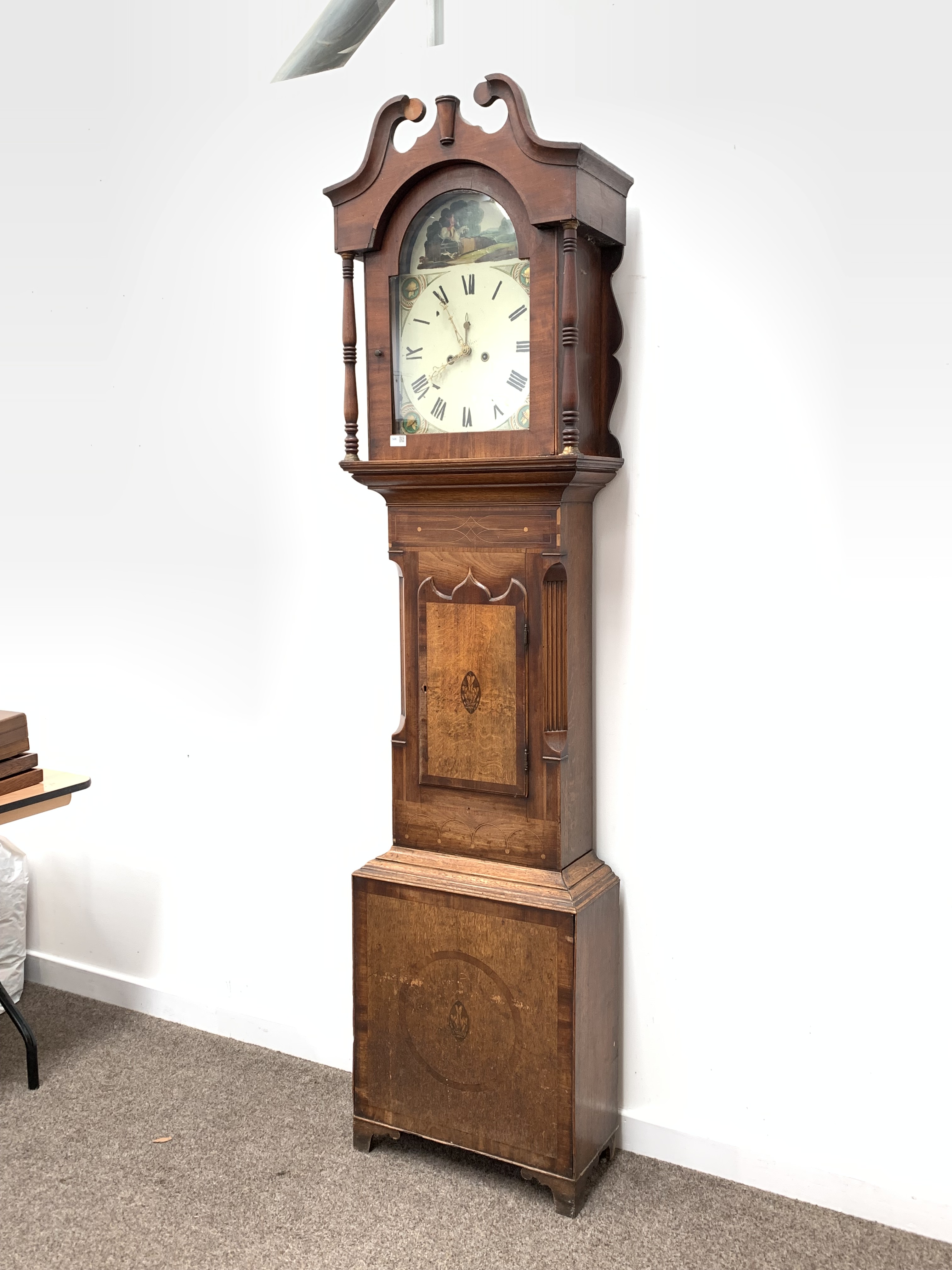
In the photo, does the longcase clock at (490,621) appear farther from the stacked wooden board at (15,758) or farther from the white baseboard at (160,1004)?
the stacked wooden board at (15,758)

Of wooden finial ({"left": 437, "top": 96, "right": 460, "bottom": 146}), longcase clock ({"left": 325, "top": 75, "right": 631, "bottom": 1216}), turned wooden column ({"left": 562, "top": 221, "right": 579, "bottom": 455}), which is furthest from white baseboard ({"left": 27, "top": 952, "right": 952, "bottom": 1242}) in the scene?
wooden finial ({"left": 437, "top": 96, "right": 460, "bottom": 146})

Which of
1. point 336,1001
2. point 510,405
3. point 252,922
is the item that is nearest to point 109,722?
point 252,922

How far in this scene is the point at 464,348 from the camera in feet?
6.83

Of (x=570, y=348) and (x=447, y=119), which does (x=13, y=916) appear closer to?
(x=570, y=348)

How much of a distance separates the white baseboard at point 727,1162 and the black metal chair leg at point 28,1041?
394 mm

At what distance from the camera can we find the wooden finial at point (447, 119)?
2.00 metres

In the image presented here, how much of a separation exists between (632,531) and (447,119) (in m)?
0.84

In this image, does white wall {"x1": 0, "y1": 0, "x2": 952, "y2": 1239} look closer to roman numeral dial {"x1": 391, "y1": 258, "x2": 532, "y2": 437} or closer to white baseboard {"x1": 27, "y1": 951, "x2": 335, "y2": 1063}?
white baseboard {"x1": 27, "y1": 951, "x2": 335, "y2": 1063}

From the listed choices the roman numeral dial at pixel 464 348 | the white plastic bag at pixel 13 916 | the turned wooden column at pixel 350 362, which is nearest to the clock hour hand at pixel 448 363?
the roman numeral dial at pixel 464 348

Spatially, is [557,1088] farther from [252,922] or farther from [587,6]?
[587,6]

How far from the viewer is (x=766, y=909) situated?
2.19 meters

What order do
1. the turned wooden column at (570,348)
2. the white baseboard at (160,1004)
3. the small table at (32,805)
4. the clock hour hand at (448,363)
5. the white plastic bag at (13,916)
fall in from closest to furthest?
the turned wooden column at (570,348) → the clock hour hand at (448,363) → the small table at (32,805) → the white baseboard at (160,1004) → the white plastic bag at (13,916)

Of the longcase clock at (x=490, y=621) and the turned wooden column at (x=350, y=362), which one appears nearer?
the longcase clock at (x=490, y=621)

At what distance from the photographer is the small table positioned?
2.54 metres
